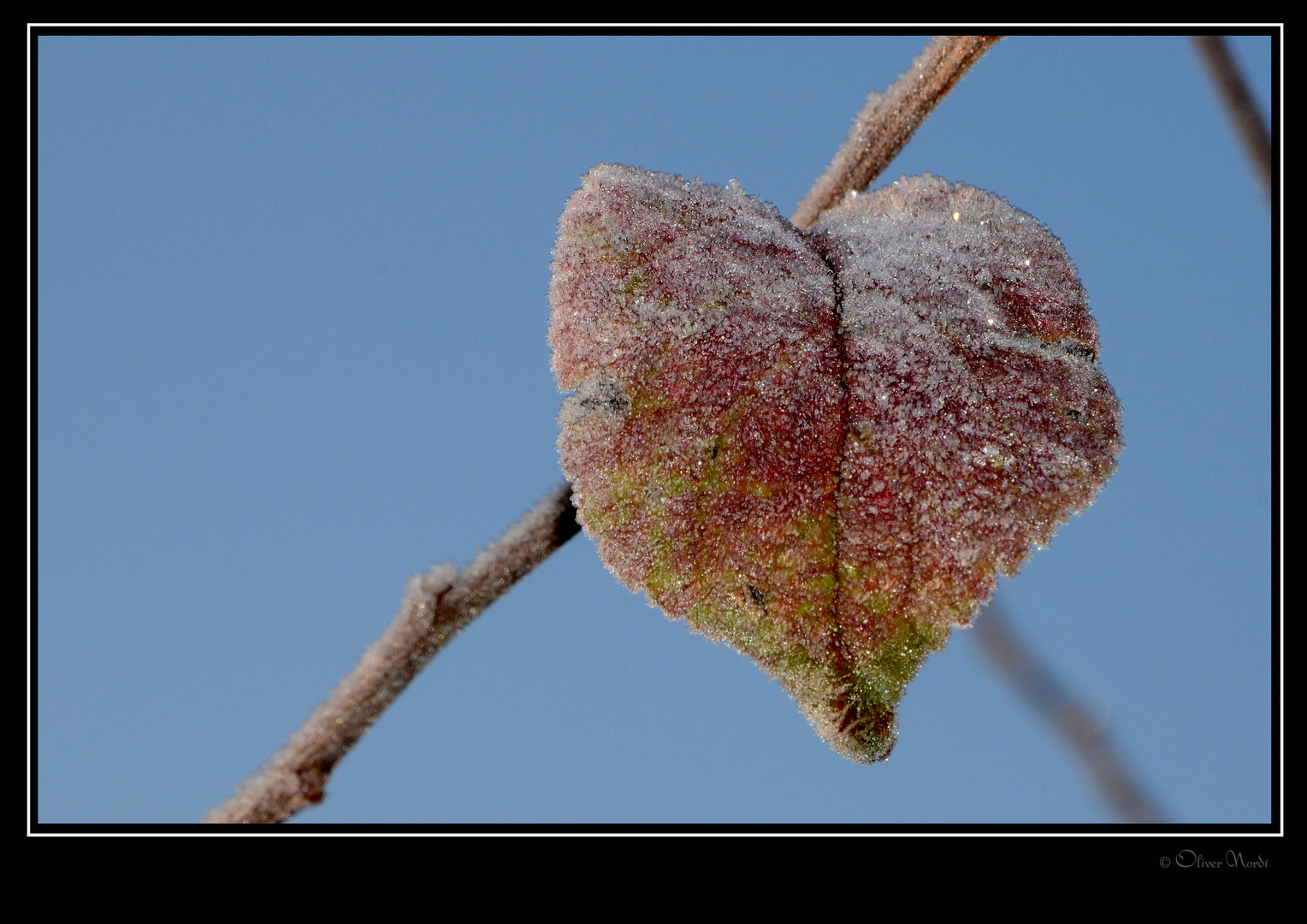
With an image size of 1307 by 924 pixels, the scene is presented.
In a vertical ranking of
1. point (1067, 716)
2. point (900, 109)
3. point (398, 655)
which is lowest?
point (1067, 716)

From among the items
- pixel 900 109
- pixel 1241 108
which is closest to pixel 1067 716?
pixel 1241 108

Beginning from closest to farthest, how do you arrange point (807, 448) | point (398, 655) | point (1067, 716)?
point (807, 448), point (398, 655), point (1067, 716)

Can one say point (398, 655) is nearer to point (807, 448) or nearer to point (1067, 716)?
point (807, 448)

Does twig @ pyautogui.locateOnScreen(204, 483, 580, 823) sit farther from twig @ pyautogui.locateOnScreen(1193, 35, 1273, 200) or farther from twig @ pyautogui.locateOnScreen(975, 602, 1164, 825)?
twig @ pyautogui.locateOnScreen(1193, 35, 1273, 200)

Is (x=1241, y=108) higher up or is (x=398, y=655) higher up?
(x=1241, y=108)

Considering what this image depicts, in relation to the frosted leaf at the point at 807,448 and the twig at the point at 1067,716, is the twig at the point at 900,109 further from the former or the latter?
the twig at the point at 1067,716

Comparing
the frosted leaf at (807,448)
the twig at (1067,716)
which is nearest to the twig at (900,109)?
the frosted leaf at (807,448)

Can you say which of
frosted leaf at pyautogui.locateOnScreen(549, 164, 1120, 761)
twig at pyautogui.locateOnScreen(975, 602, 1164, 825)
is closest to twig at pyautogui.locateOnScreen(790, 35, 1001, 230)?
frosted leaf at pyautogui.locateOnScreen(549, 164, 1120, 761)
